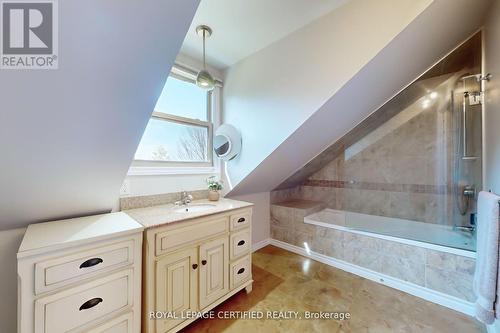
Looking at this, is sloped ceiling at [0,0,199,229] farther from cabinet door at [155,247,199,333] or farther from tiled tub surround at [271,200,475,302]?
tiled tub surround at [271,200,475,302]

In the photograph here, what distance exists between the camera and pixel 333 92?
1.50m

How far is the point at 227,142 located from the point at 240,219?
2.86 feet

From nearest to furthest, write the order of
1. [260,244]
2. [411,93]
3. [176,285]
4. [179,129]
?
[176,285] → [179,129] → [411,93] → [260,244]

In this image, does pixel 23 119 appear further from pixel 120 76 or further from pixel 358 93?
pixel 358 93

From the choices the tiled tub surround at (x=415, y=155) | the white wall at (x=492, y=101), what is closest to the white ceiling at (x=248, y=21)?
the white wall at (x=492, y=101)

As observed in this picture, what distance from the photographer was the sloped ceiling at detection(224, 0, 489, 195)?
1325mm

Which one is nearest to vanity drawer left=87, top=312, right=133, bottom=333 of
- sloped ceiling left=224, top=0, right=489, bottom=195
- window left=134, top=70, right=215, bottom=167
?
window left=134, top=70, right=215, bottom=167

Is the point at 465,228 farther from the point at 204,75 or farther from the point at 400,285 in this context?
the point at 204,75

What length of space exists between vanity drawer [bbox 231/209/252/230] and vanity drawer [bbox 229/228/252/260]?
6 centimetres

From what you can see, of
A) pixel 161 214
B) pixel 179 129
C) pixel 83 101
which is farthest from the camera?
pixel 179 129

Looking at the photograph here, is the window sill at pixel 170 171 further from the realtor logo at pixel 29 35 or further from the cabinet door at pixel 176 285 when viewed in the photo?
the realtor logo at pixel 29 35

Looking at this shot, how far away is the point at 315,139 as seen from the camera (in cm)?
210

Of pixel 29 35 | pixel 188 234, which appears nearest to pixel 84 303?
pixel 188 234

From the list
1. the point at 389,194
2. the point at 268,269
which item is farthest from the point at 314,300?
the point at 389,194
